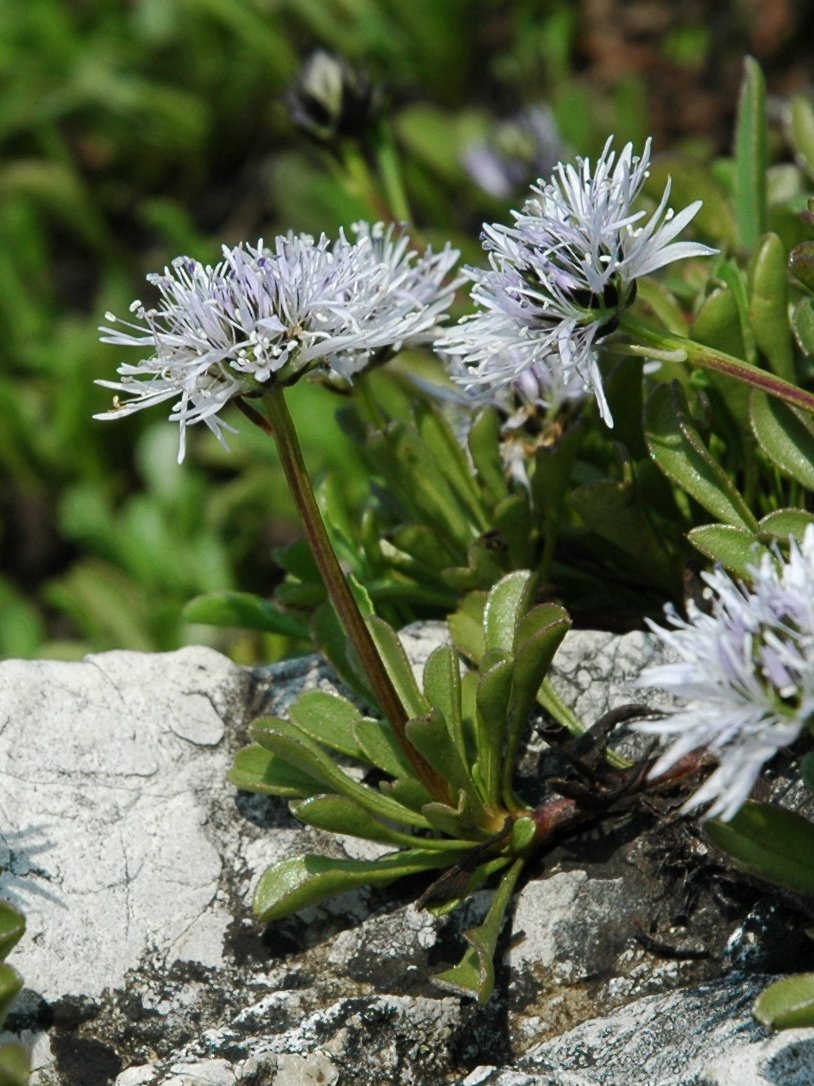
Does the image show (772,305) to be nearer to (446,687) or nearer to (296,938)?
(446,687)

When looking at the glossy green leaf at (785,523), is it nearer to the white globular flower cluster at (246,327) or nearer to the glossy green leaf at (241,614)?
the white globular flower cluster at (246,327)

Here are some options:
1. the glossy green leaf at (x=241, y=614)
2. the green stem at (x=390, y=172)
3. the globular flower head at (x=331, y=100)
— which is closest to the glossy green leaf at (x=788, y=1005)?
the glossy green leaf at (x=241, y=614)

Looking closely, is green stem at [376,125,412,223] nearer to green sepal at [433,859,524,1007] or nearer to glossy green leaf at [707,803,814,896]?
green sepal at [433,859,524,1007]

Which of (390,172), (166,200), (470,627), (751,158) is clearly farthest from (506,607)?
(166,200)

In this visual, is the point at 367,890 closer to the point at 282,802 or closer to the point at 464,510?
the point at 282,802

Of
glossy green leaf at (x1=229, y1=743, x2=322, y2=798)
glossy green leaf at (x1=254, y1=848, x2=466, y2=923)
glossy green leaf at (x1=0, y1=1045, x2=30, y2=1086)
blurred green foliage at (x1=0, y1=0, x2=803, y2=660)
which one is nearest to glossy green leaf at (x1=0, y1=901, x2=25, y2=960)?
glossy green leaf at (x1=0, y1=1045, x2=30, y2=1086)
